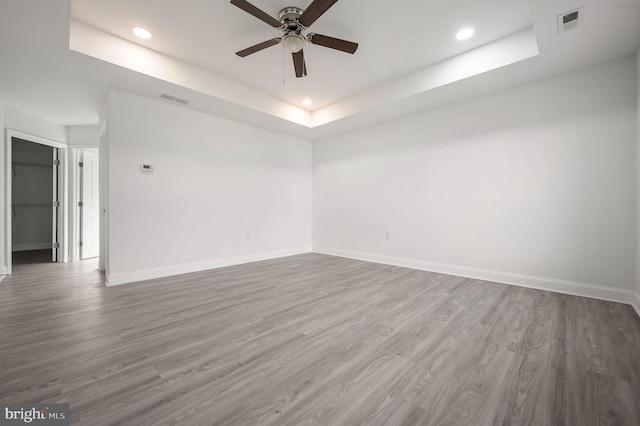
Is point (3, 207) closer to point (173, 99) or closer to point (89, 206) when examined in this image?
point (89, 206)

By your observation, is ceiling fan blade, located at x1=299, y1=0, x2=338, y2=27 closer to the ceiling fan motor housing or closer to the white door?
the ceiling fan motor housing

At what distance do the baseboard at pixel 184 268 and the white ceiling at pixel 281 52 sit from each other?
250 centimetres

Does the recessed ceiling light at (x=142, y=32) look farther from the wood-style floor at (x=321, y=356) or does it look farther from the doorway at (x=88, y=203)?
the doorway at (x=88, y=203)

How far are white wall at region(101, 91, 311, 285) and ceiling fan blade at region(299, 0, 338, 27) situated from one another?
2.67m

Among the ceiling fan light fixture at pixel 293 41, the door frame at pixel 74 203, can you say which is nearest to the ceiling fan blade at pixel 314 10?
the ceiling fan light fixture at pixel 293 41

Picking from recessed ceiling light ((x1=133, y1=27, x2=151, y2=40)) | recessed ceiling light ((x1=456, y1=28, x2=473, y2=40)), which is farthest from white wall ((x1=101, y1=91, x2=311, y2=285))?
recessed ceiling light ((x1=456, y1=28, x2=473, y2=40))

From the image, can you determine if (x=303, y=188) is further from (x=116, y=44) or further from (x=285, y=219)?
(x=116, y=44)

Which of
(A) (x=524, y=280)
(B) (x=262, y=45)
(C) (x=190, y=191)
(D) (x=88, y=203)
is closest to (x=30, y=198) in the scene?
(D) (x=88, y=203)

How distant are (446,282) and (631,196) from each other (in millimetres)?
2093

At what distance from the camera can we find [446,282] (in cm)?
352

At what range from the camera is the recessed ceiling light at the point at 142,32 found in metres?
2.77

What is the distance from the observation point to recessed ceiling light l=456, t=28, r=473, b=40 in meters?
2.81

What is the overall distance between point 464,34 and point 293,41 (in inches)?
76.0

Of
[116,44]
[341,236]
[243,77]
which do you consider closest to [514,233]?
[341,236]
